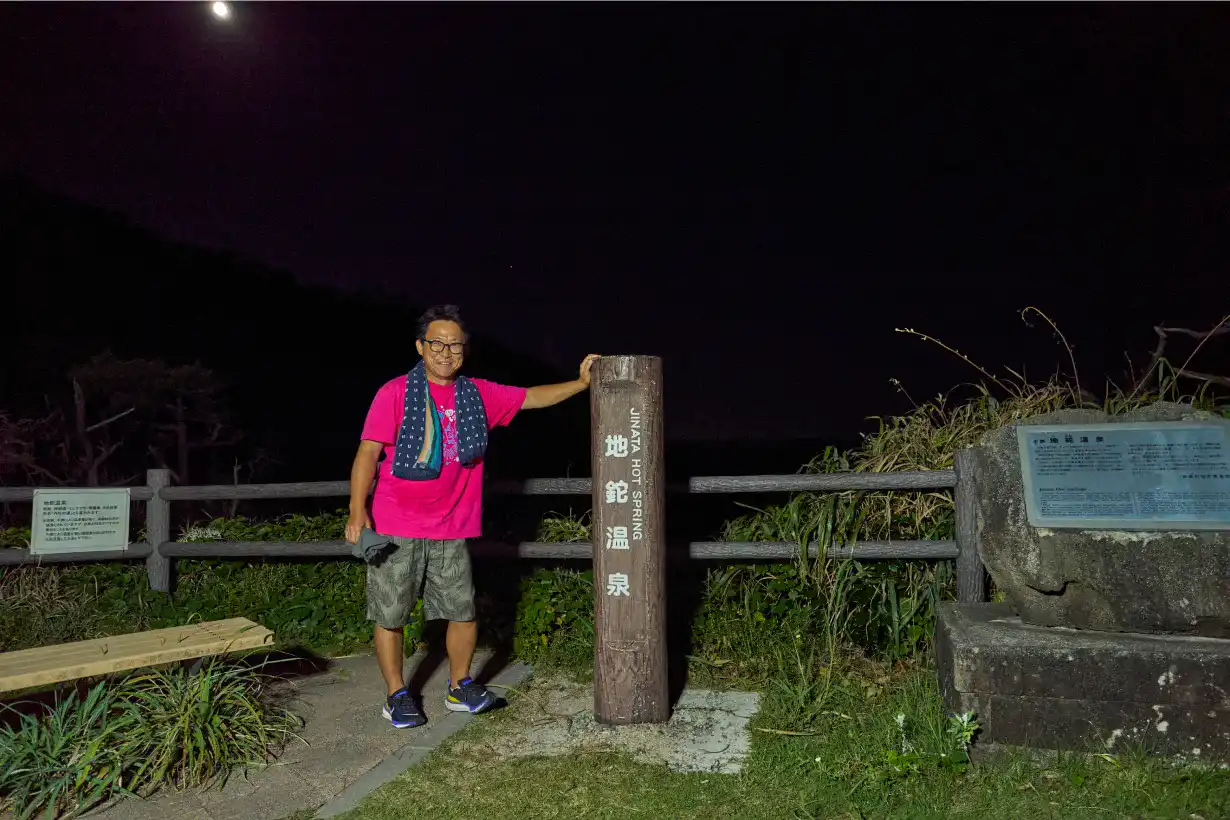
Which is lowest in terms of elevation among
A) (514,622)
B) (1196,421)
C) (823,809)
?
(823,809)

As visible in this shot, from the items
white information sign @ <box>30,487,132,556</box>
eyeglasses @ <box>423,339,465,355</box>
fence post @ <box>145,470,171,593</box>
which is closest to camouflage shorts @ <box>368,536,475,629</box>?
eyeglasses @ <box>423,339,465,355</box>

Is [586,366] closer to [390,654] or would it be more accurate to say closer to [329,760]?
[390,654]

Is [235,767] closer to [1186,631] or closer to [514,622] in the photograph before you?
[514,622]

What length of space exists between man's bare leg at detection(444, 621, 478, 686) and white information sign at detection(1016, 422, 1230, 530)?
9.01 feet

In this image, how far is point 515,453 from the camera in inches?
651

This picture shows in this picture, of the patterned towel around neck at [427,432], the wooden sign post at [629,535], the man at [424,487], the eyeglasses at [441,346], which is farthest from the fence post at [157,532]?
the wooden sign post at [629,535]

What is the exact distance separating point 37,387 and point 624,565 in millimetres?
11948

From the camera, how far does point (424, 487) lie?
4105 millimetres

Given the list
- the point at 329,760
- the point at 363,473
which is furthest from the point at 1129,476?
the point at 329,760

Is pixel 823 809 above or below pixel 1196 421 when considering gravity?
below

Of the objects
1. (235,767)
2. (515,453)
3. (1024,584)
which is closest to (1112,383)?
(1024,584)

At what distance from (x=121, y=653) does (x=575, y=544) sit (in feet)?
8.25

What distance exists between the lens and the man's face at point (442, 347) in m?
4.11

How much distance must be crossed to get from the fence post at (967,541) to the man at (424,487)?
2152mm
